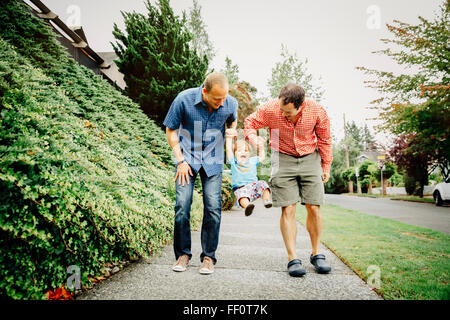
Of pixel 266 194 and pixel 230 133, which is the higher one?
pixel 230 133

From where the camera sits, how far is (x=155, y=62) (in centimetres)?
816

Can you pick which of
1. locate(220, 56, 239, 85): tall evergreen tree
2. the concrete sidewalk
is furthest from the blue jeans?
locate(220, 56, 239, 85): tall evergreen tree

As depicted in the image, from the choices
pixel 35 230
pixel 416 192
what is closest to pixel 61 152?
pixel 35 230

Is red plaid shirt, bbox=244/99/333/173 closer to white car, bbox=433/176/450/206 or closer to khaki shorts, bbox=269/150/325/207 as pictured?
khaki shorts, bbox=269/150/325/207

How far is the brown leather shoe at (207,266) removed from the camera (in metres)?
2.24

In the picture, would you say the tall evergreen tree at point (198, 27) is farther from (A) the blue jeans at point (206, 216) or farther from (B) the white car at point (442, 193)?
(A) the blue jeans at point (206, 216)

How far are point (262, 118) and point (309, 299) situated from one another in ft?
5.37

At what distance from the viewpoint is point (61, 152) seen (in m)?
2.08

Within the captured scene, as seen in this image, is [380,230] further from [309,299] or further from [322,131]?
[309,299]

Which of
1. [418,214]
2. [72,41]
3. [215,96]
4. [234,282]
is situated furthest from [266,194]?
[72,41]

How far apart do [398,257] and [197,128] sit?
2.61 m

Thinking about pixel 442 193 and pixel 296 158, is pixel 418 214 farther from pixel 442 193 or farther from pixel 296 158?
pixel 296 158

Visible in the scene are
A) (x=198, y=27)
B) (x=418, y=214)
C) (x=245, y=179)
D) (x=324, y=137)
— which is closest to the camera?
(x=324, y=137)

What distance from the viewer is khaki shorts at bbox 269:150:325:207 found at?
2506 millimetres
